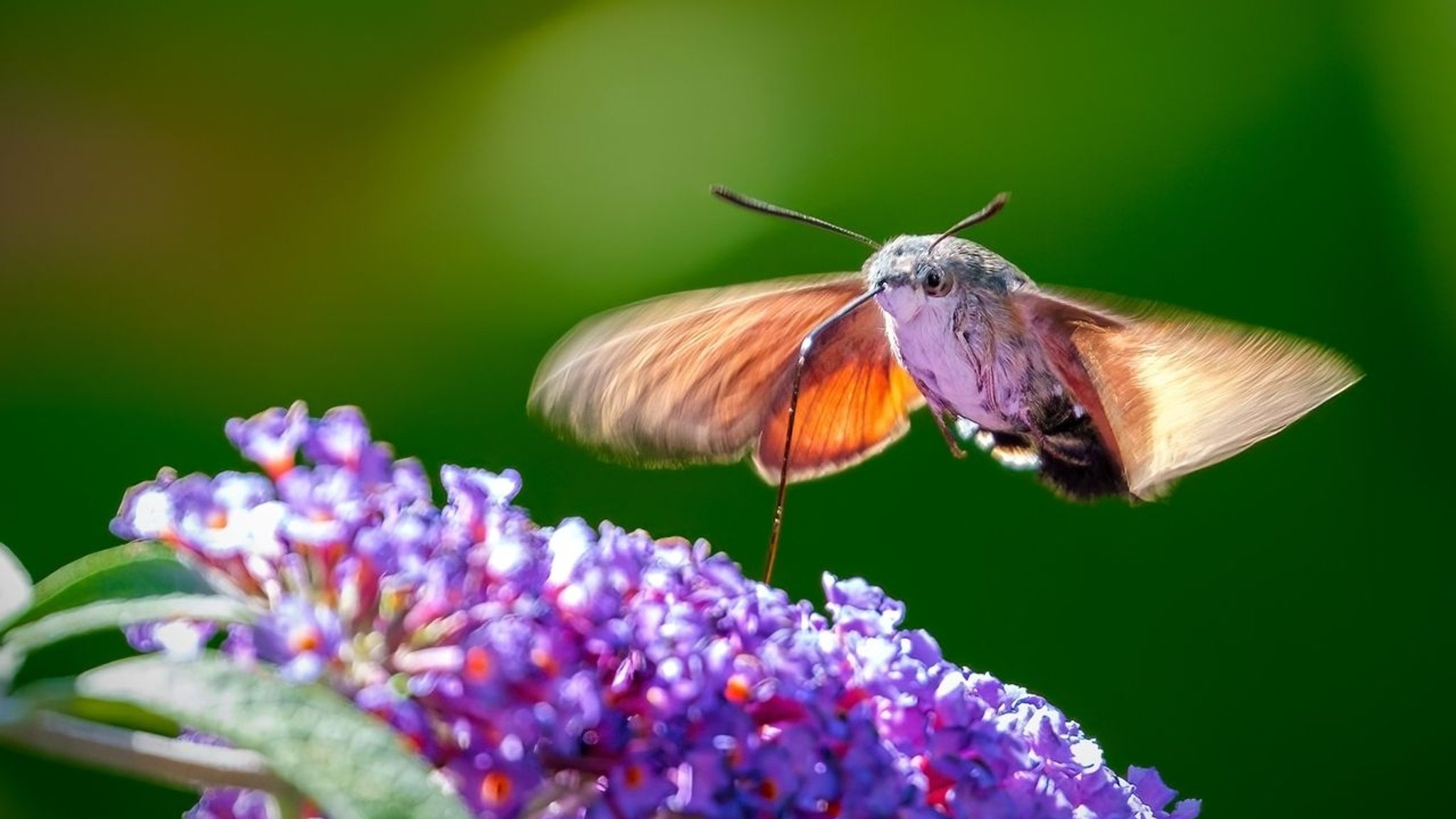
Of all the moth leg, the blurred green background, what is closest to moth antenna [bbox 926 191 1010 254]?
the moth leg

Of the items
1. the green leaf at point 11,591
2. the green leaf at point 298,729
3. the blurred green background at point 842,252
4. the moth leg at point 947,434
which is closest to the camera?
the green leaf at point 298,729

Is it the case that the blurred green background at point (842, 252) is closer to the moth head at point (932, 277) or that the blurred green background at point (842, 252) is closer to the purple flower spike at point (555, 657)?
the moth head at point (932, 277)

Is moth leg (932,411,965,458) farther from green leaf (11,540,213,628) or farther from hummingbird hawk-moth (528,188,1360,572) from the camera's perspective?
green leaf (11,540,213,628)

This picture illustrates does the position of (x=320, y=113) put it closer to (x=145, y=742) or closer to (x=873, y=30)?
(x=873, y=30)

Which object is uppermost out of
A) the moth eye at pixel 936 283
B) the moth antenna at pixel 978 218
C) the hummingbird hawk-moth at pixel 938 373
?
the moth antenna at pixel 978 218

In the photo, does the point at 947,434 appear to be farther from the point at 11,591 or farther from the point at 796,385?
the point at 11,591

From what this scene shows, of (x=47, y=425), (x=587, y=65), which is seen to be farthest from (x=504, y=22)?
(x=47, y=425)

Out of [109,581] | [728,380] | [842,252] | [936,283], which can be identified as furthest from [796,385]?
[842,252]

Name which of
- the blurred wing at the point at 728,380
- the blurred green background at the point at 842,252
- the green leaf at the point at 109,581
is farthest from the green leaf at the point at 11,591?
the blurred green background at the point at 842,252
